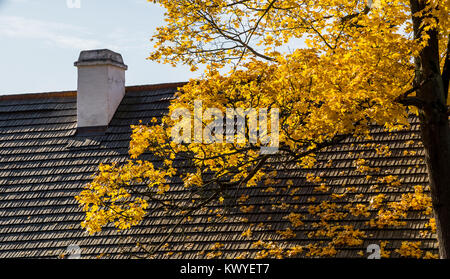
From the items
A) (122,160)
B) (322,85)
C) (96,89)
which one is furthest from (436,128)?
(96,89)

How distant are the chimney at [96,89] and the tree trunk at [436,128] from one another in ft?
23.5

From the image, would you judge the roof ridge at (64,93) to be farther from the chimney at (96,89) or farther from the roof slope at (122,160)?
the chimney at (96,89)

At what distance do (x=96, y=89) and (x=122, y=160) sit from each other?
6.39 feet

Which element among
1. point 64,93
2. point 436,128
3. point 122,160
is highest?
point 64,93

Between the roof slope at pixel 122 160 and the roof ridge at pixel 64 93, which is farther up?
the roof ridge at pixel 64 93

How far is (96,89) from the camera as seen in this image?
14914mm

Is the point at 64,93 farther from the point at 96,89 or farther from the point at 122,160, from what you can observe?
the point at 122,160

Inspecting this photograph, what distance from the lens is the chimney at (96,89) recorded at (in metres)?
14.9

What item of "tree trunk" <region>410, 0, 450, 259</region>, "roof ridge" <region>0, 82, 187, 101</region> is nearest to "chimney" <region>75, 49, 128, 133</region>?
"roof ridge" <region>0, 82, 187, 101</region>

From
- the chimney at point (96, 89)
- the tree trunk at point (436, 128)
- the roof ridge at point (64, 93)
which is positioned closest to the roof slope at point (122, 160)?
the roof ridge at point (64, 93)

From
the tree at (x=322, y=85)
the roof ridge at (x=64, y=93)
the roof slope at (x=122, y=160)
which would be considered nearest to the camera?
the tree at (x=322, y=85)

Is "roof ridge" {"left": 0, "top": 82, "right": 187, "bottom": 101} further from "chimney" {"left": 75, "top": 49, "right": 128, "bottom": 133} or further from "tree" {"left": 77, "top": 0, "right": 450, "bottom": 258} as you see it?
"tree" {"left": 77, "top": 0, "right": 450, "bottom": 258}

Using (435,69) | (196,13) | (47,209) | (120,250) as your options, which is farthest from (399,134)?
(47,209)
